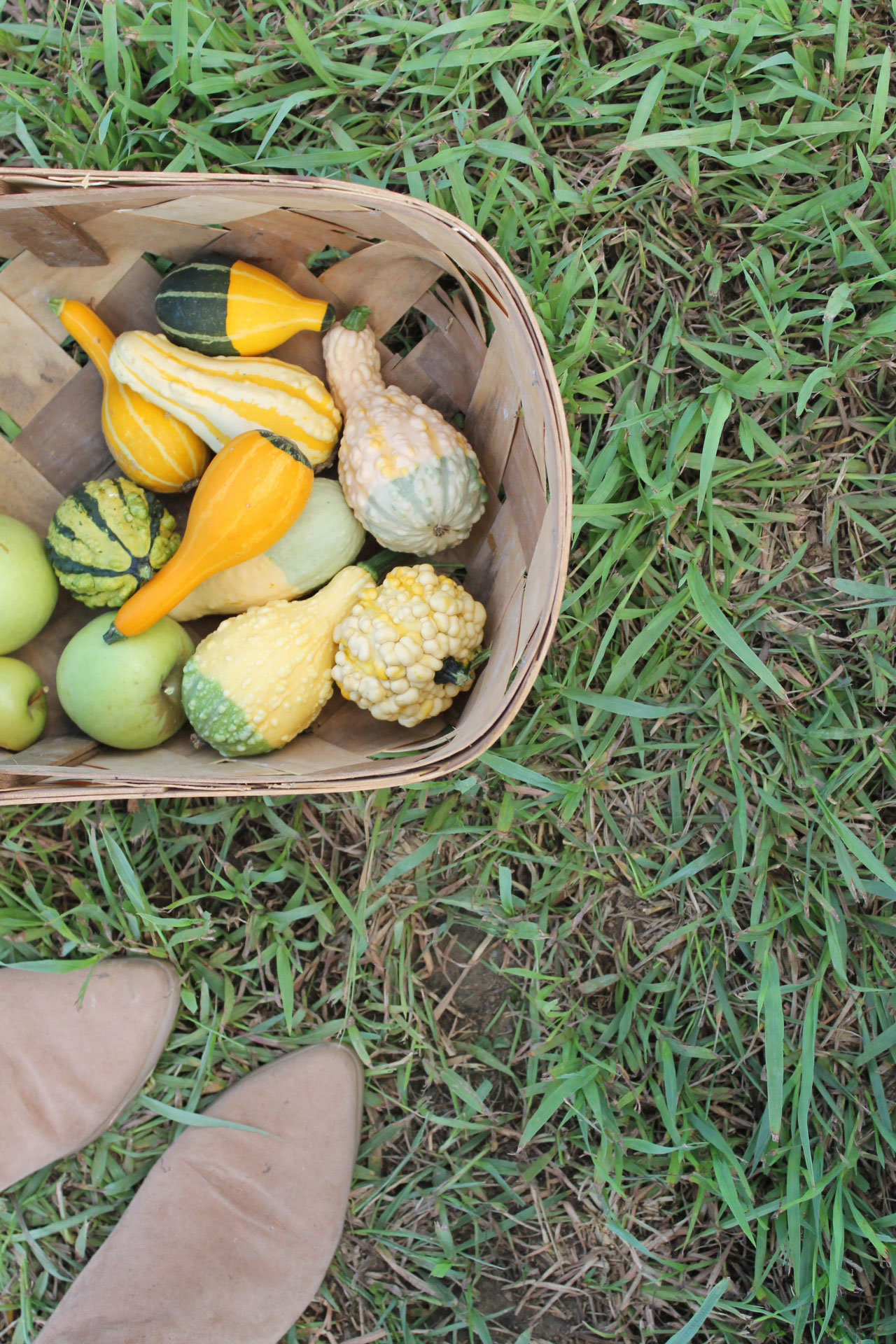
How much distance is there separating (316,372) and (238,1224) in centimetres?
149

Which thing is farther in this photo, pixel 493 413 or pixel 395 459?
pixel 493 413

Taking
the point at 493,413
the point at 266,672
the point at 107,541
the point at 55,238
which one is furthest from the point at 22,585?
the point at 493,413

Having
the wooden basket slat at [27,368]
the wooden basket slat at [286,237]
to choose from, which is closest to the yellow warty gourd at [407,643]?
the wooden basket slat at [286,237]

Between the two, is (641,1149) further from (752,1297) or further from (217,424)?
(217,424)

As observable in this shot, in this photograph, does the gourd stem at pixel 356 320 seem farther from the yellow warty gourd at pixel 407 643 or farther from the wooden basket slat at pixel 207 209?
the yellow warty gourd at pixel 407 643

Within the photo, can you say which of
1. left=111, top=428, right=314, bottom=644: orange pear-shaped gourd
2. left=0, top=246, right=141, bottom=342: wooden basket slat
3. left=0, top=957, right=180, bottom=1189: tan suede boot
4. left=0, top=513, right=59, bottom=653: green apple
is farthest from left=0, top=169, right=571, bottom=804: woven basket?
left=0, top=957, right=180, bottom=1189: tan suede boot

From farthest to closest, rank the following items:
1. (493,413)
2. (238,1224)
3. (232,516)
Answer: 1. (238,1224)
2. (493,413)
3. (232,516)

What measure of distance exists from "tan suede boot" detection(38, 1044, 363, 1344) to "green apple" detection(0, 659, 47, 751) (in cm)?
72

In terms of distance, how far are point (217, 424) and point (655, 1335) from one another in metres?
1.58

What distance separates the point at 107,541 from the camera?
1260 millimetres

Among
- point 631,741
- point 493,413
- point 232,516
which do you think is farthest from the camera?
point 631,741

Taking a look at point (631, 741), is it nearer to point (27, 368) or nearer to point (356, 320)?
point (356, 320)

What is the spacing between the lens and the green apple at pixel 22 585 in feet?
4.04

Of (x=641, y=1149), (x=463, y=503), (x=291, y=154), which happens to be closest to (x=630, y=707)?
(x=463, y=503)
